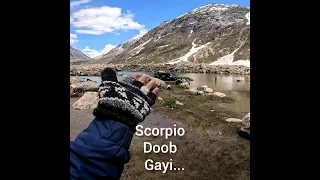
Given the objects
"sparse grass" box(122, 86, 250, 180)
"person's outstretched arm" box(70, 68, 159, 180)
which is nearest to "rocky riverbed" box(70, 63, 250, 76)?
"person's outstretched arm" box(70, 68, 159, 180)

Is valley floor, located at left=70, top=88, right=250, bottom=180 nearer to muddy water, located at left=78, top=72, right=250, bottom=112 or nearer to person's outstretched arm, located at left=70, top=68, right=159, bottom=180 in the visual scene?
muddy water, located at left=78, top=72, right=250, bottom=112

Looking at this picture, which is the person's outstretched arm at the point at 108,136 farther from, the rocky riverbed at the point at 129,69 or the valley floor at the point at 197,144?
the rocky riverbed at the point at 129,69

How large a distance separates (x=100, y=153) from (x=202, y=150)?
4439mm

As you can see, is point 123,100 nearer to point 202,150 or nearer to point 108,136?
point 108,136

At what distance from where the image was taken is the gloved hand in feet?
6.86

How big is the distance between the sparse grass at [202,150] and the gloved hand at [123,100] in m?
0.78

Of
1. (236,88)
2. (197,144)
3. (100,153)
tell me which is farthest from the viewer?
(236,88)

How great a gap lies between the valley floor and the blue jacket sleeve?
0.92 meters

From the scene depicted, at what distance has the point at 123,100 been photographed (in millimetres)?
2131

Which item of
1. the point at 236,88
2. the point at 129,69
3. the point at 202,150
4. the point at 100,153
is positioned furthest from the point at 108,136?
the point at 129,69

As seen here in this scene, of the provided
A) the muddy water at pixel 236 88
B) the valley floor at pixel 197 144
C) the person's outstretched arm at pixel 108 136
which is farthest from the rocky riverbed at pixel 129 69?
the person's outstretched arm at pixel 108 136

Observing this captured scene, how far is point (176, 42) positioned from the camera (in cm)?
5172
